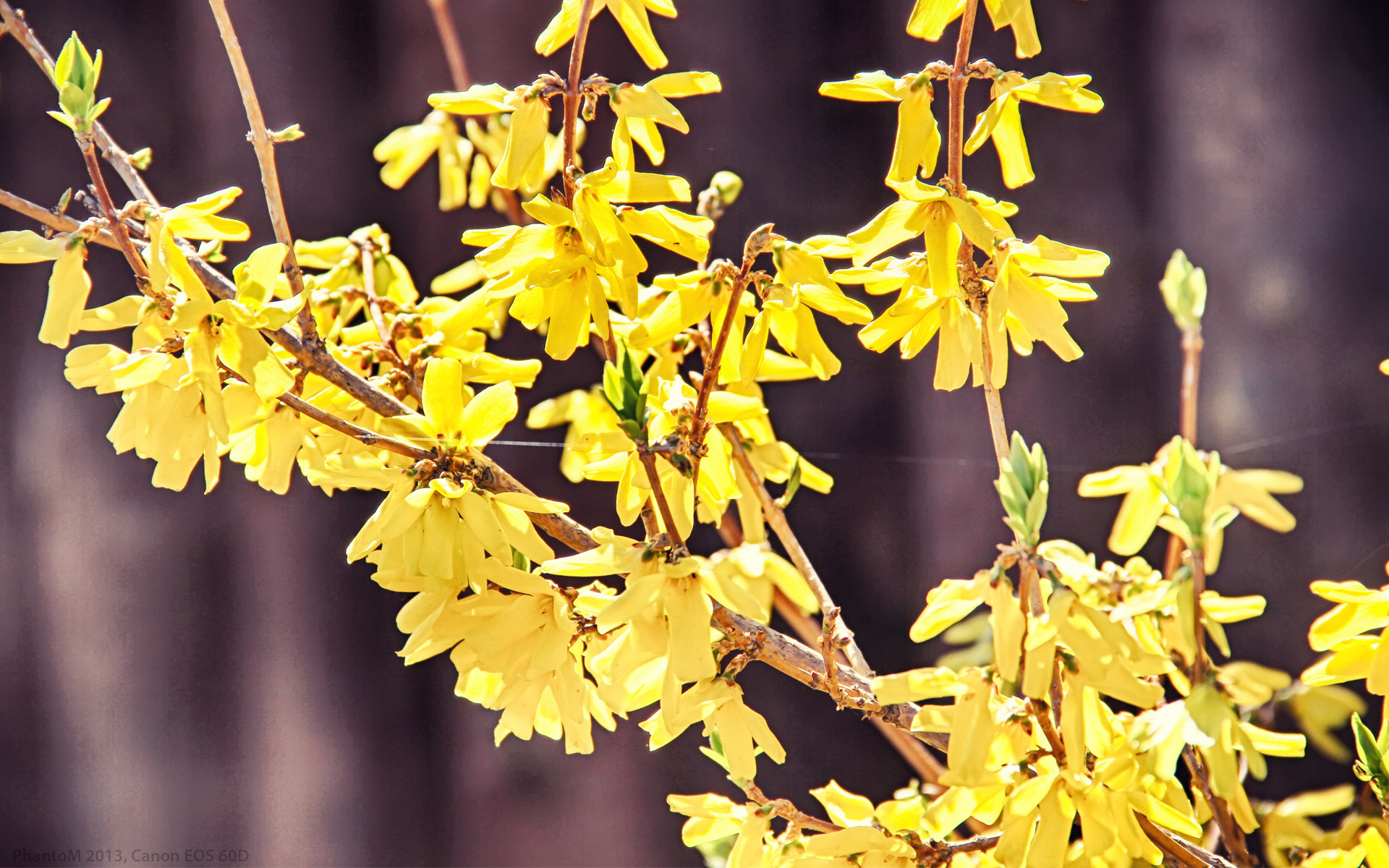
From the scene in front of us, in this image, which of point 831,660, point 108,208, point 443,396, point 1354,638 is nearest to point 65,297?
point 108,208

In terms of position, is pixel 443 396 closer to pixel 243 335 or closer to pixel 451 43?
pixel 243 335

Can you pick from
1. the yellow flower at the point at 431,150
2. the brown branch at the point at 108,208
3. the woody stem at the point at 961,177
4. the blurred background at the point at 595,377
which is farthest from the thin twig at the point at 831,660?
the blurred background at the point at 595,377

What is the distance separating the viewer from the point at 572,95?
0.44 meters

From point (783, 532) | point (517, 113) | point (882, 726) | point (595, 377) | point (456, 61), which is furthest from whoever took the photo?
point (595, 377)

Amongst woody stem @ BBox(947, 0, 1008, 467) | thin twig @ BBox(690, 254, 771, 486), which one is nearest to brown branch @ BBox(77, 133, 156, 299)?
thin twig @ BBox(690, 254, 771, 486)

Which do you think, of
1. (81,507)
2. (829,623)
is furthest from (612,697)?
(81,507)

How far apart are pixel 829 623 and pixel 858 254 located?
170 millimetres

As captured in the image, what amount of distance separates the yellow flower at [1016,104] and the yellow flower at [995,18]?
1 centimetres

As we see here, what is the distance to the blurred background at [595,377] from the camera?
85cm

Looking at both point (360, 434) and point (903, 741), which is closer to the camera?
point (360, 434)

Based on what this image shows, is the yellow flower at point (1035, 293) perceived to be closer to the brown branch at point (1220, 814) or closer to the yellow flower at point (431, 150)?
the brown branch at point (1220, 814)

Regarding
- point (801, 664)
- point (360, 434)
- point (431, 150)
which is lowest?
point (801, 664)

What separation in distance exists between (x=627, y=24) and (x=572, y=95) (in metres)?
0.06

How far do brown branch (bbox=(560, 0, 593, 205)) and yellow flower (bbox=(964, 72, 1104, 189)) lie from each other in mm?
179
